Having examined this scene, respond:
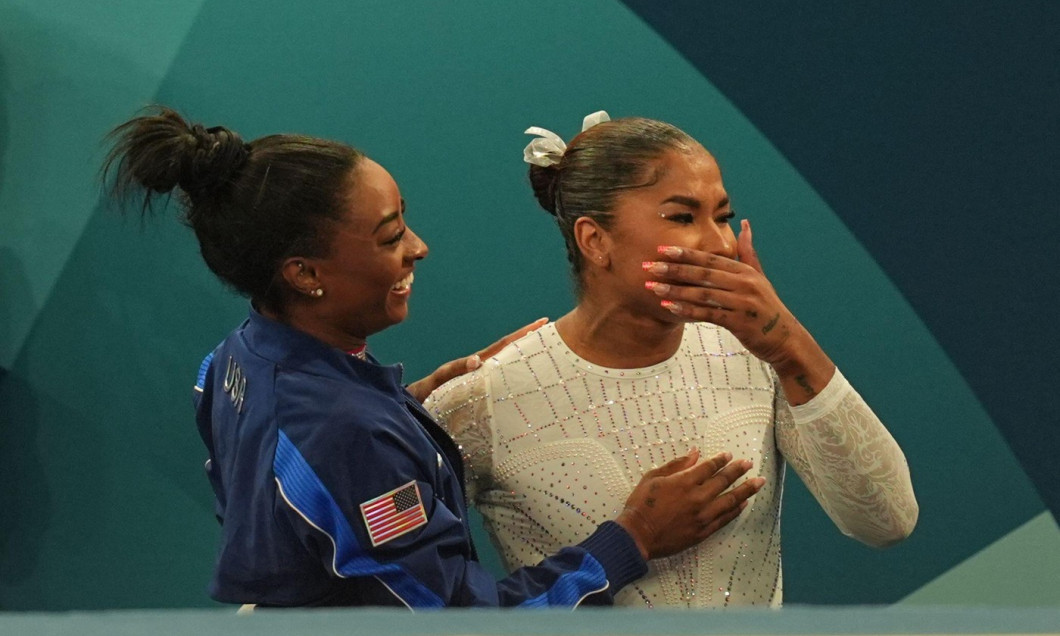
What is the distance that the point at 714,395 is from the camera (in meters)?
1.76

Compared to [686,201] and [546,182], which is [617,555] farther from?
[546,182]

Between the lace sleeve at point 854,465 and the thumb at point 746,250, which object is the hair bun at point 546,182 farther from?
the lace sleeve at point 854,465

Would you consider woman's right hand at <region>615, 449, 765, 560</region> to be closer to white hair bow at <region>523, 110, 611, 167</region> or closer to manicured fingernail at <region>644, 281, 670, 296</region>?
manicured fingernail at <region>644, 281, 670, 296</region>

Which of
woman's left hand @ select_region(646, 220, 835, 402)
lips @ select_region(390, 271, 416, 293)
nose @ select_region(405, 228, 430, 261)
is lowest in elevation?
lips @ select_region(390, 271, 416, 293)

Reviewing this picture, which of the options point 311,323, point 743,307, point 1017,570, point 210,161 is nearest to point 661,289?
point 743,307

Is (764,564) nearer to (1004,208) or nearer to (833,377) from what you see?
(833,377)

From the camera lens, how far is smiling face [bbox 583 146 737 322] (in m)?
1.69

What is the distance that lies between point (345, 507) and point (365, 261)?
34cm

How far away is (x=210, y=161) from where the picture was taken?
1.57m

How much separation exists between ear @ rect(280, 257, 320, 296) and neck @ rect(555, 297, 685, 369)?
41cm

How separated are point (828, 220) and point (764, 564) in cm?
108

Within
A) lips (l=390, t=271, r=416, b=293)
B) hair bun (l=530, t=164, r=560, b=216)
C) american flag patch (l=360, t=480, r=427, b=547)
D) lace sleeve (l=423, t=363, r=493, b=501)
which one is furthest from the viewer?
hair bun (l=530, t=164, r=560, b=216)

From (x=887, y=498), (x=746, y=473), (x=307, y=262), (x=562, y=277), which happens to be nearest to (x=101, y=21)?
(x=562, y=277)

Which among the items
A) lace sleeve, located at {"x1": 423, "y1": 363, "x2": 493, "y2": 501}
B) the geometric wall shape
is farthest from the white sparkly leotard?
the geometric wall shape
